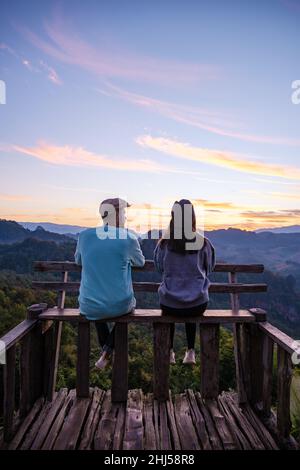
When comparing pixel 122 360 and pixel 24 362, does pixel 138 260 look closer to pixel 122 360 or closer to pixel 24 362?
pixel 122 360

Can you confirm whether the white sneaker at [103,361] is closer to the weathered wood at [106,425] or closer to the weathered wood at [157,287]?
the weathered wood at [106,425]

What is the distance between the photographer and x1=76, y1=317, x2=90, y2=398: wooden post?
136 inches

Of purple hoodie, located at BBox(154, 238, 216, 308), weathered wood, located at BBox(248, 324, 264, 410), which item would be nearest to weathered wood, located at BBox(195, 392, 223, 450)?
weathered wood, located at BBox(248, 324, 264, 410)

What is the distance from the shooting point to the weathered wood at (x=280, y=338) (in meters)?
2.76

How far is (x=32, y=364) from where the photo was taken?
3.36m

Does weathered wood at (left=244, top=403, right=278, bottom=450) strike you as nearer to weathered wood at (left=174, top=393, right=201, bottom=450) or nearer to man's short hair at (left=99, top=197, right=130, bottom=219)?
weathered wood at (left=174, top=393, right=201, bottom=450)

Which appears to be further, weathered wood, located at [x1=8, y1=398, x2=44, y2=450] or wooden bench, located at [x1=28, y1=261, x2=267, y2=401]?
wooden bench, located at [x1=28, y1=261, x2=267, y2=401]

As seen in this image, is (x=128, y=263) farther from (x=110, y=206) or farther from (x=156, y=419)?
(x=156, y=419)

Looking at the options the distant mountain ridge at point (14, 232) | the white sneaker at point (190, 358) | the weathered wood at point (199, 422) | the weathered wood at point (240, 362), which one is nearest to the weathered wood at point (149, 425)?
the weathered wood at point (199, 422)

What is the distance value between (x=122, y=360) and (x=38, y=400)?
850mm

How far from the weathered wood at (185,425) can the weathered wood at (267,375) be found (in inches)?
26.3

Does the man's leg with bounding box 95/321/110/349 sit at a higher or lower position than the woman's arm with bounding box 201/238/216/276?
lower

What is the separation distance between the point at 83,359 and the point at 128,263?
1.01 metres

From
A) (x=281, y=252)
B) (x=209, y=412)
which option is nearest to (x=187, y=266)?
(x=209, y=412)
